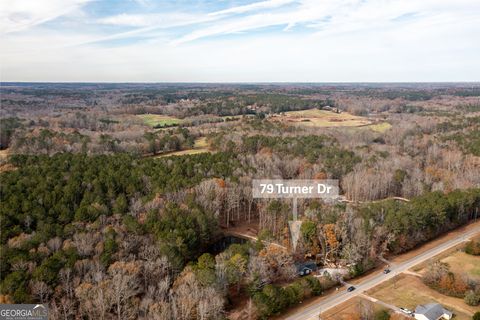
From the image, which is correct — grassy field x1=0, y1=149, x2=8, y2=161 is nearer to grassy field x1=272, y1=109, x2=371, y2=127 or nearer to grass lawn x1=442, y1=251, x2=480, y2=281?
grass lawn x1=442, y1=251, x2=480, y2=281

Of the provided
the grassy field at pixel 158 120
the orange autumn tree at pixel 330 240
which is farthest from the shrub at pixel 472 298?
the grassy field at pixel 158 120

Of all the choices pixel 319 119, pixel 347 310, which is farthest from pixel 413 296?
pixel 319 119

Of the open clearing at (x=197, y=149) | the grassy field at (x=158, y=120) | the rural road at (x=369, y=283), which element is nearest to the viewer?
the rural road at (x=369, y=283)

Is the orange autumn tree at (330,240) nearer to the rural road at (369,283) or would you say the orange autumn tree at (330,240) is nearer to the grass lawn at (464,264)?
the rural road at (369,283)

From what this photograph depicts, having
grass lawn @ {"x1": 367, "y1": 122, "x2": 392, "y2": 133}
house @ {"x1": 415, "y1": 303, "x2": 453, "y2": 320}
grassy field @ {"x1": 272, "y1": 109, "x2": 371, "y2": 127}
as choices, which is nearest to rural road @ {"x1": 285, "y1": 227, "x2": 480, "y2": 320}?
house @ {"x1": 415, "y1": 303, "x2": 453, "y2": 320}

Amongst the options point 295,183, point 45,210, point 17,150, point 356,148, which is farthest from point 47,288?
point 356,148

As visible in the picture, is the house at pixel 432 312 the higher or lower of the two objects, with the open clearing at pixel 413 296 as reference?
higher
